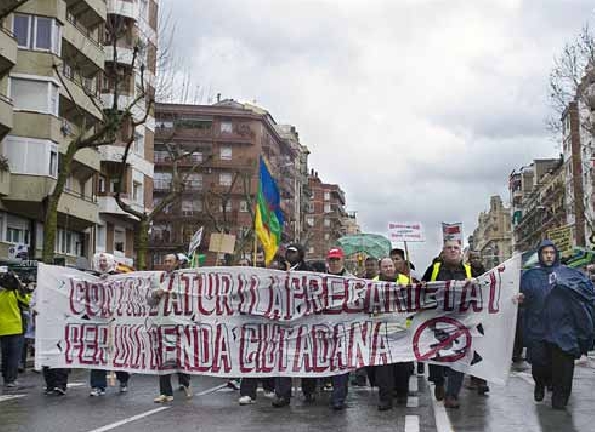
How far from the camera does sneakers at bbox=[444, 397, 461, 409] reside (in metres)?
11.1

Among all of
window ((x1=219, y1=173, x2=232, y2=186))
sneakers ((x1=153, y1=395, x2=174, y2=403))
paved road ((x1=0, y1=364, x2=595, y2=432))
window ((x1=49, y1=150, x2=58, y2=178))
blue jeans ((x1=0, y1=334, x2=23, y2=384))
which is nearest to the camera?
paved road ((x1=0, y1=364, x2=595, y2=432))

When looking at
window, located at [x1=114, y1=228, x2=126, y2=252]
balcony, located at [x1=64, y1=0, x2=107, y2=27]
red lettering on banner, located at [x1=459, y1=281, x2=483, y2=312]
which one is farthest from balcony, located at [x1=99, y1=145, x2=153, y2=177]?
red lettering on banner, located at [x1=459, y1=281, x2=483, y2=312]

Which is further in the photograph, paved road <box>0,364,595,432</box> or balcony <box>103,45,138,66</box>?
balcony <box>103,45,138,66</box>

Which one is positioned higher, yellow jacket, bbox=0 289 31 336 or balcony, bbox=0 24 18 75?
balcony, bbox=0 24 18 75

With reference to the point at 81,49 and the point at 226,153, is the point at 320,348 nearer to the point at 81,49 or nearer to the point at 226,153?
the point at 81,49

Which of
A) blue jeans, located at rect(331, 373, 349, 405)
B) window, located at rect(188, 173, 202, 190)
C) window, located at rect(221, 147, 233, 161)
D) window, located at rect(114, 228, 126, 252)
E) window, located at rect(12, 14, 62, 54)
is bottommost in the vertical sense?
blue jeans, located at rect(331, 373, 349, 405)

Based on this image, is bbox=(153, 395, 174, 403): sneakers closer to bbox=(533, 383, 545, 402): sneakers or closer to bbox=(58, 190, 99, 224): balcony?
bbox=(533, 383, 545, 402): sneakers

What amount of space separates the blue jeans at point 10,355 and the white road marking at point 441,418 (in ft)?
23.6

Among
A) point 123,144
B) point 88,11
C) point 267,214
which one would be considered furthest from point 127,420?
point 123,144

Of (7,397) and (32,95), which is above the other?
(32,95)

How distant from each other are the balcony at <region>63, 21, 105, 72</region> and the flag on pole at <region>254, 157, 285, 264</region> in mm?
28451

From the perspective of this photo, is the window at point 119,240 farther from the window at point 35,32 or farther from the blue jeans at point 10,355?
the blue jeans at point 10,355

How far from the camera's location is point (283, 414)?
10.9 meters

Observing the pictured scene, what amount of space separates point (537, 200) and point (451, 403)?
12813 cm
